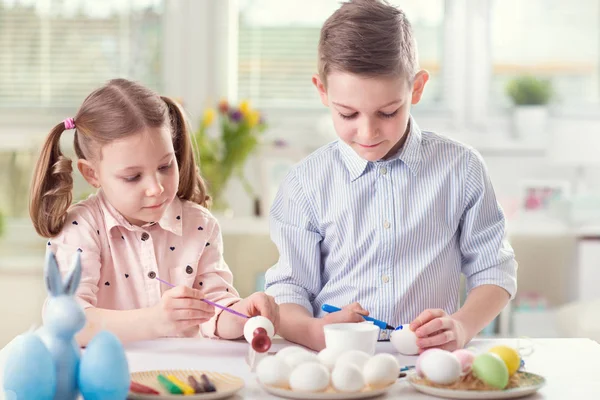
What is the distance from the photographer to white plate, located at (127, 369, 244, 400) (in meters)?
1.13

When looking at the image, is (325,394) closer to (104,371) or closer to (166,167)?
(104,371)

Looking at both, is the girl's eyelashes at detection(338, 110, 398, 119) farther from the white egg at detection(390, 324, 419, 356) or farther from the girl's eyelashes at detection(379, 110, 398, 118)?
the white egg at detection(390, 324, 419, 356)

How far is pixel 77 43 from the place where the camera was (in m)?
4.61

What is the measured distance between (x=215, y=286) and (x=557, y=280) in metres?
2.87

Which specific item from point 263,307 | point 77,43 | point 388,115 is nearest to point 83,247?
point 263,307

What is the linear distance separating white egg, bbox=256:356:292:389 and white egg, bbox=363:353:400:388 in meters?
0.10

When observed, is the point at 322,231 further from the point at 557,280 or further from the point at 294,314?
the point at 557,280

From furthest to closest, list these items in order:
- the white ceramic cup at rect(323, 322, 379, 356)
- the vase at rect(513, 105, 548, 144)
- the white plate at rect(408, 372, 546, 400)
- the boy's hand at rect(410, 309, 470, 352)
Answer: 1. the vase at rect(513, 105, 548, 144)
2. the boy's hand at rect(410, 309, 470, 352)
3. the white ceramic cup at rect(323, 322, 379, 356)
4. the white plate at rect(408, 372, 546, 400)

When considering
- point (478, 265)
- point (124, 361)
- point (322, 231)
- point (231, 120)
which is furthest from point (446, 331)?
point (231, 120)

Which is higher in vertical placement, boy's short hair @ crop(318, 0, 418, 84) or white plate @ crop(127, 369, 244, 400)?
boy's short hair @ crop(318, 0, 418, 84)

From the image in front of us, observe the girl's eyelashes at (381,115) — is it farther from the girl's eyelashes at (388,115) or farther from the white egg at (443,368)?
the white egg at (443,368)

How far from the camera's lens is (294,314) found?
158 centimetres

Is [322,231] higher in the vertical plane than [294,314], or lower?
higher

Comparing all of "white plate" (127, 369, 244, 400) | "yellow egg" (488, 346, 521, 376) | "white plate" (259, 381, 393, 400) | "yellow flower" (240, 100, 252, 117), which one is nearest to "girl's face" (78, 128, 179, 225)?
"white plate" (127, 369, 244, 400)
